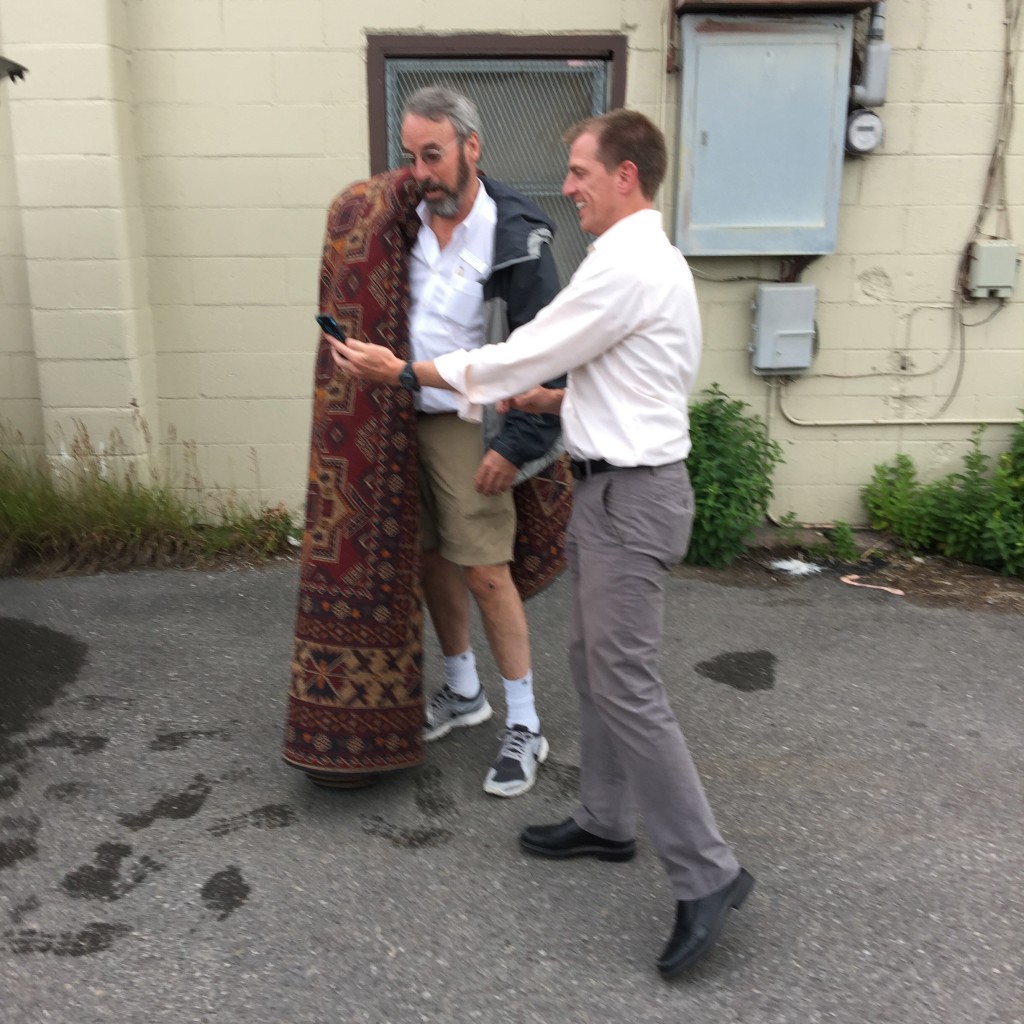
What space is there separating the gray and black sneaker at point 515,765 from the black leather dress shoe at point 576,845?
12.4 inches

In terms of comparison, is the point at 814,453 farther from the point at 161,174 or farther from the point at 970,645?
the point at 161,174

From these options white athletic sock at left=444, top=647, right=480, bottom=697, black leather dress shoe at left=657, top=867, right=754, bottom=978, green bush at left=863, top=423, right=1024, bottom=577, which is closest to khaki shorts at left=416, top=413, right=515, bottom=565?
white athletic sock at left=444, top=647, right=480, bottom=697

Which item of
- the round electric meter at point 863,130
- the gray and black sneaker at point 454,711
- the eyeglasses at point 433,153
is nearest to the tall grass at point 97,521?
the gray and black sneaker at point 454,711

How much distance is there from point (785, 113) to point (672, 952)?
405cm

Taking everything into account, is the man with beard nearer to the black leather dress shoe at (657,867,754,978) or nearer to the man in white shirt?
the man in white shirt

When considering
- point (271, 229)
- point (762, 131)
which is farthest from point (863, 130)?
point (271, 229)

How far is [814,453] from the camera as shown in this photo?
5621mm

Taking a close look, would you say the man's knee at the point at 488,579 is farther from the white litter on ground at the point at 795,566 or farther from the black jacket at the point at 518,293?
the white litter on ground at the point at 795,566

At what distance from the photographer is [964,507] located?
17.6 feet

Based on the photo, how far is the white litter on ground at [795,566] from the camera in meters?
5.34

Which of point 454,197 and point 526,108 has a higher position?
point 526,108

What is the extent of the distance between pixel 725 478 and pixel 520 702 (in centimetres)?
220

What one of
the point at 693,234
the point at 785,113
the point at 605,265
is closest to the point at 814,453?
the point at 693,234

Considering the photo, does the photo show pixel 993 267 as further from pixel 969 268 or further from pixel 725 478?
pixel 725 478
